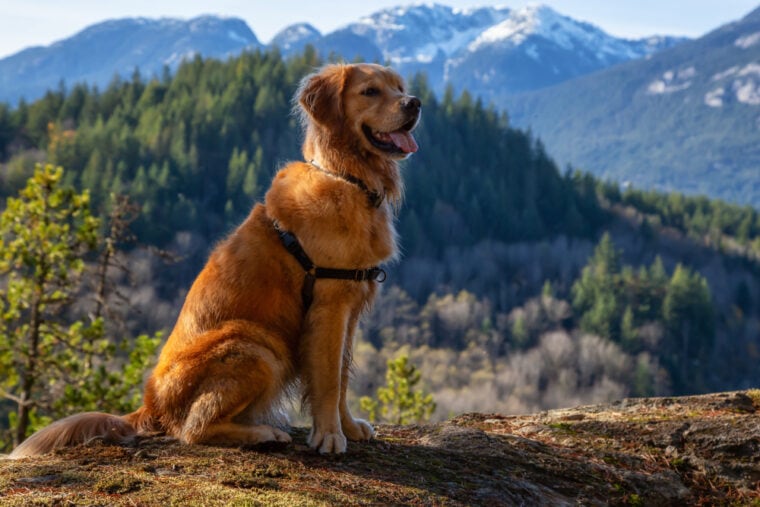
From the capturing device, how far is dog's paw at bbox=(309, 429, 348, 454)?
17.1ft

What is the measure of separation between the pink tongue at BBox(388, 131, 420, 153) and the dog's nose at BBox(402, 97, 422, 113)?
198 mm

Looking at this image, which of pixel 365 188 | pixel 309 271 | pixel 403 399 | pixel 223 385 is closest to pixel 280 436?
pixel 223 385

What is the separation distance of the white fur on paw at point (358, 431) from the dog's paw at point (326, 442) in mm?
410

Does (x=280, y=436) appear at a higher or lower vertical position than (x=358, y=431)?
higher

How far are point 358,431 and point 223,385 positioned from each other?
45.9 inches

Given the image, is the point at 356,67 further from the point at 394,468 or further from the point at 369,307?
the point at 394,468

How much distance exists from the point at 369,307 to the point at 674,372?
122298mm

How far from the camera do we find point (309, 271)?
5.31 metres

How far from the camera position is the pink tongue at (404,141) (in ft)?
18.7

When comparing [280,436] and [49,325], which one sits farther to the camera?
[49,325]

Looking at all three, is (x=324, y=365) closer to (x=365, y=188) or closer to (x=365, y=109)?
(x=365, y=188)

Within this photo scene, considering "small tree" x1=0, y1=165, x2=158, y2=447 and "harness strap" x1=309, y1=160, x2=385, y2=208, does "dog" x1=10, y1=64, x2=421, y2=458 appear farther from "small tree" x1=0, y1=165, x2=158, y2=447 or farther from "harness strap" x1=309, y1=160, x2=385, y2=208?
"small tree" x1=0, y1=165, x2=158, y2=447

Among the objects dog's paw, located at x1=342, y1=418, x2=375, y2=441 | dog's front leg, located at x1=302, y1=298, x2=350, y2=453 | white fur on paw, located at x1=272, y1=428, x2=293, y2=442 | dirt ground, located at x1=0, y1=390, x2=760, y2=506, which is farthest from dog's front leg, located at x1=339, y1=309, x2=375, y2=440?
white fur on paw, located at x1=272, y1=428, x2=293, y2=442

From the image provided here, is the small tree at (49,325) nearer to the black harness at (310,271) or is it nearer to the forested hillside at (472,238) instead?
the black harness at (310,271)
